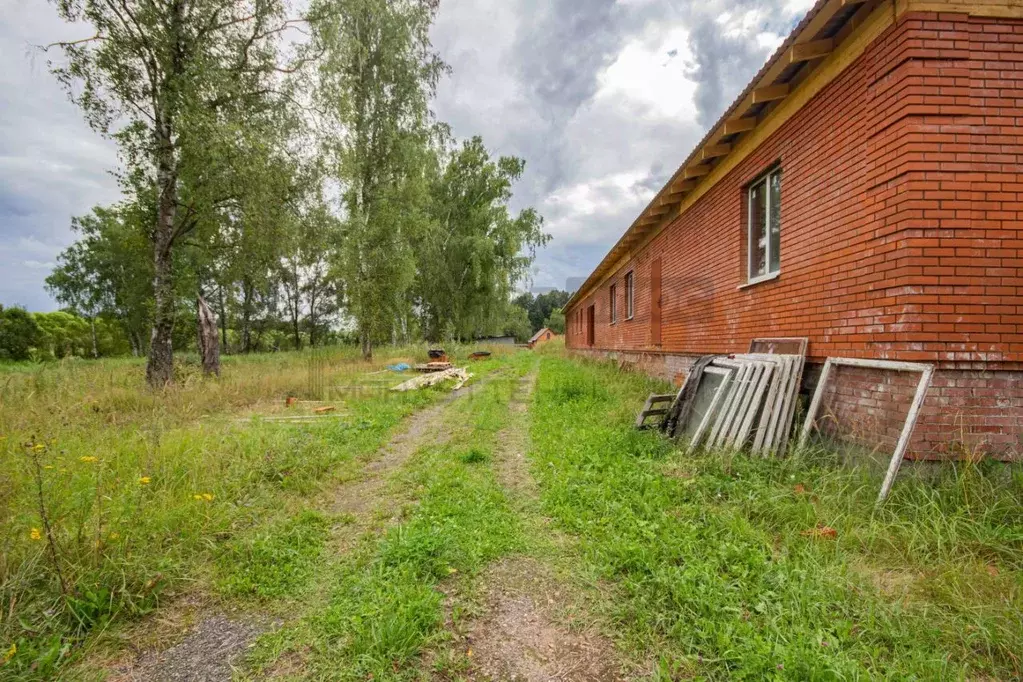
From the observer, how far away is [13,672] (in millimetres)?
1822

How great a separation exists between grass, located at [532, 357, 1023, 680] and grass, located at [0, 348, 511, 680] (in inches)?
84.3

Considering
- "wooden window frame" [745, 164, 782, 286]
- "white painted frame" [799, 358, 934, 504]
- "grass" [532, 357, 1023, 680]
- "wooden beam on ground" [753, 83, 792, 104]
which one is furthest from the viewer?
"wooden window frame" [745, 164, 782, 286]

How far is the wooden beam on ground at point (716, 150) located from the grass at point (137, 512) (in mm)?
6562

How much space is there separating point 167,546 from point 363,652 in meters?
1.82

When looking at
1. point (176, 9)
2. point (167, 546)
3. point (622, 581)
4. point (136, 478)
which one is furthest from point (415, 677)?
point (176, 9)

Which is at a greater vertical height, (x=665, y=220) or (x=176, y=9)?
(x=176, y=9)

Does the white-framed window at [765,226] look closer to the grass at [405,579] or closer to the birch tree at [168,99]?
the grass at [405,579]

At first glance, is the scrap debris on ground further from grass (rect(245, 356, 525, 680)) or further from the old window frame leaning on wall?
the old window frame leaning on wall

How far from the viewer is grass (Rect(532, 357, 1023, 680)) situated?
1.90 metres

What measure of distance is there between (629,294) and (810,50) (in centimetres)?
907

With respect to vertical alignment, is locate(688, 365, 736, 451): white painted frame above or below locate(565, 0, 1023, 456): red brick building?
below

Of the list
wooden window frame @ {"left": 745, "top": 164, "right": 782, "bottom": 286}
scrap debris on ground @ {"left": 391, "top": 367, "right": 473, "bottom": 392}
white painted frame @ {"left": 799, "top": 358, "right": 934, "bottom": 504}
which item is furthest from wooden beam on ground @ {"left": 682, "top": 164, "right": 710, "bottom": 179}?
scrap debris on ground @ {"left": 391, "top": 367, "right": 473, "bottom": 392}

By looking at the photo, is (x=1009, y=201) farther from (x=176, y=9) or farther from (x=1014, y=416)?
(x=176, y=9)

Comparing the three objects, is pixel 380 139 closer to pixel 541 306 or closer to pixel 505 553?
pixel 505 553
